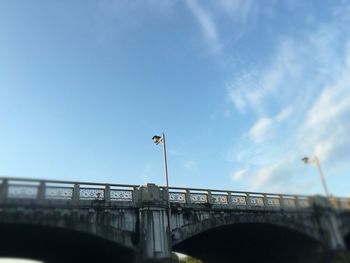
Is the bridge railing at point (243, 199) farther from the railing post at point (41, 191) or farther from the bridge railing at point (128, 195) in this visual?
the railing post at point (41, 191)

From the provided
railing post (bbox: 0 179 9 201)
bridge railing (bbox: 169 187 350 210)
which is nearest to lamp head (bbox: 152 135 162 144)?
bridge railing (bbox: 169 187 350 210)

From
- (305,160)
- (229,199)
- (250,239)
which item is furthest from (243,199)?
(305,160)

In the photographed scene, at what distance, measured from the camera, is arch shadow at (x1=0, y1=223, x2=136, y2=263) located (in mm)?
20125

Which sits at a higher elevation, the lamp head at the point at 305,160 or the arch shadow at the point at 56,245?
the lamp head at the point at 305,160

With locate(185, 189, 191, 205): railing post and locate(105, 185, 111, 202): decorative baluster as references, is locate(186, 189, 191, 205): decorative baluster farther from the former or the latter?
locate(105, 185, 111, 202): decorative baluster

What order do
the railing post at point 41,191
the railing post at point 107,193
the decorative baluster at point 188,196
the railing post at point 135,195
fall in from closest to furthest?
the railing post at point 41,191 → the railing post at point 107,193 → the railing post at point 135,195 → the decorative baluster at point 188,196

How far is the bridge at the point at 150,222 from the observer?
1931cm

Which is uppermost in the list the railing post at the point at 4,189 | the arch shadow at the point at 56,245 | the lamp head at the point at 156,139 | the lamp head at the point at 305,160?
Result: the lamp head at the point at 305,160

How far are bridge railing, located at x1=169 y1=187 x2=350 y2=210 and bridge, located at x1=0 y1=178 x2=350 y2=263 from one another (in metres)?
0.07

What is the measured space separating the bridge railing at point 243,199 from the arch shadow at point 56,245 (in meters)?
5.30

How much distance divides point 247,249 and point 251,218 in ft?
30.5

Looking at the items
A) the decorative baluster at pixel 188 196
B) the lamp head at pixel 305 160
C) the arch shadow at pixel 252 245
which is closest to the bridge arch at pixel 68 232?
the decorative baluster at pixel 188 196

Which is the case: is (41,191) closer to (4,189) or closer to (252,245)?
(4,189)

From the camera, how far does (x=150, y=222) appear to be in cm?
2183
